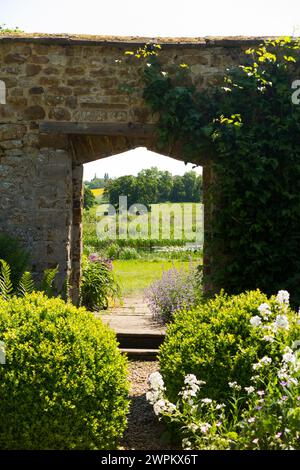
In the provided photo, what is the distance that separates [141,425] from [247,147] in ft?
11.2

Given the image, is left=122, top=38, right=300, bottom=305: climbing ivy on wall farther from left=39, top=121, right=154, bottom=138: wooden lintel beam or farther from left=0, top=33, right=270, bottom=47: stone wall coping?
left=39, top=121, right=154, bottom=138: wooden lintel beam

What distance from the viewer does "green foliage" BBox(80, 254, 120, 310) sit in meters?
9.20

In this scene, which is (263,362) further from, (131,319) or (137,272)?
(137,272)

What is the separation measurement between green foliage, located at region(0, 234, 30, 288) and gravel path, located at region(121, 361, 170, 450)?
65.7 inches

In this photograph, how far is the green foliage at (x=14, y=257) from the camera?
635 cm

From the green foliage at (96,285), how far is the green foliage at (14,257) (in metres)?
2.48

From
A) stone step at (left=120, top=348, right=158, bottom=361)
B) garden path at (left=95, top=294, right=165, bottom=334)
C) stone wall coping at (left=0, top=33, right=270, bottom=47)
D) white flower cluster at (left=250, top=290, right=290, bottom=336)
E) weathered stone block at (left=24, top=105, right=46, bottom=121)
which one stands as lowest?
stone step at (left=120, top=348, right=158, bottom=361)

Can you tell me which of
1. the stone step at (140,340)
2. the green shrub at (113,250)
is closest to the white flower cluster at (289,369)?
the stone step at (140,340)

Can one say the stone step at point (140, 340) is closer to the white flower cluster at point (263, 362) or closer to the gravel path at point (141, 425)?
the gravel path at point (141, 425)

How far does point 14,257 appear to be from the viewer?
21.2ft

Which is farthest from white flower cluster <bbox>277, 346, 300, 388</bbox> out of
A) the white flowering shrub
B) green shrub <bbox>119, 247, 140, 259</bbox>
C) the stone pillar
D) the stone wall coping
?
green shrub <bbox>119, 247, 140, 259</bbox>

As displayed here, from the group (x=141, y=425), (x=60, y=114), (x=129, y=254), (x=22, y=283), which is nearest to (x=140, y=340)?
(x=22, y=283)

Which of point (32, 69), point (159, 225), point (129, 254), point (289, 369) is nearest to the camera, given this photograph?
point (289, 369)
